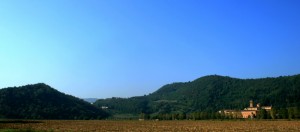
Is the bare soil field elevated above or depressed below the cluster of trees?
below

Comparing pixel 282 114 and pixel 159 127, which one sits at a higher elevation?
pixel 282 114

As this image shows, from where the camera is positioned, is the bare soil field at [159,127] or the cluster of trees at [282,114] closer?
the bare soil field at [159,127]

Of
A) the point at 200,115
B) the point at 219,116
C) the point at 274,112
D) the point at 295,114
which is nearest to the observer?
the point at 295,114

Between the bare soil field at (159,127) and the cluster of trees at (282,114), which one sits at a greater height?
the cluster of trees at (282,114)

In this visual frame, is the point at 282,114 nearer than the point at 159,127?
No

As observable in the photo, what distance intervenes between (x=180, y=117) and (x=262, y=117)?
40.3 m

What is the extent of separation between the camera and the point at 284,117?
5482 inches

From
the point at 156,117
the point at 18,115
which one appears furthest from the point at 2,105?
the point at 156,117

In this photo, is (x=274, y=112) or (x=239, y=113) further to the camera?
(x=239, y=113)

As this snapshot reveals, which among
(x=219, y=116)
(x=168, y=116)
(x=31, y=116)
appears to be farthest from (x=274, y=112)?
(x=31, y=116)

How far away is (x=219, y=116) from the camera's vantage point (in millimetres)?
160125

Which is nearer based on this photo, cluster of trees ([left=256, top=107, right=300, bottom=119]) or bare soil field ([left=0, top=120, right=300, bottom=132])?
bare soil field ([left=0, top=120, right=300, bottom=132])

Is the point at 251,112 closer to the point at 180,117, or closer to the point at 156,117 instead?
the point at 180,117

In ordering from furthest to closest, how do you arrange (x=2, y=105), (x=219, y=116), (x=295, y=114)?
(x=2, y=105)
(x=219, y=116)
(x=295, y=114)
